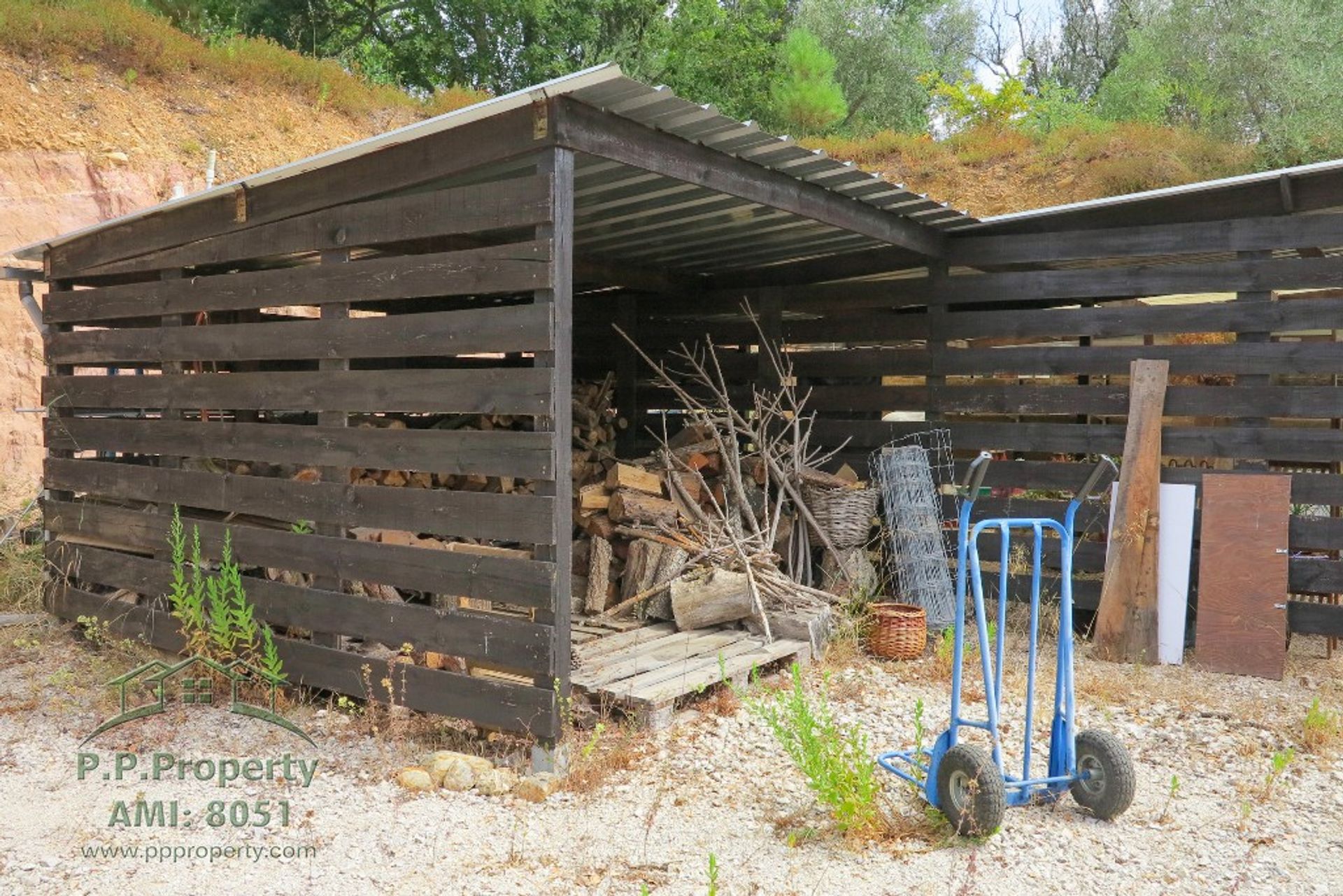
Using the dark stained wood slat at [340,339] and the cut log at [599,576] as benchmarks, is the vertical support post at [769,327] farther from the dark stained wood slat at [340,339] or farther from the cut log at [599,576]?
the dark stained wood slat at [340,339]

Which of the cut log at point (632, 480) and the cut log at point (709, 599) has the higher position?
the cut log at point (632, 480)

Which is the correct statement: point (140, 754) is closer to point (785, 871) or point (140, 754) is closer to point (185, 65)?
point (785, 871)

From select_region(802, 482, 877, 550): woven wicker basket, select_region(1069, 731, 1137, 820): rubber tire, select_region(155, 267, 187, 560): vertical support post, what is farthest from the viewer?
select_region(802, 482, 877, 550): woven wicker basket

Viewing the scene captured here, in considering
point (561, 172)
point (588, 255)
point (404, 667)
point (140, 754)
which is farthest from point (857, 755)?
point (588, 255)

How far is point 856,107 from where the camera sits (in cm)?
2495

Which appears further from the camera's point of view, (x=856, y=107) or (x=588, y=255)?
(x=856, y=107)

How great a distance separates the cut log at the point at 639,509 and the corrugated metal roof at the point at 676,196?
185 centimetres

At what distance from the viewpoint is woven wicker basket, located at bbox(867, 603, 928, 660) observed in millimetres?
6664

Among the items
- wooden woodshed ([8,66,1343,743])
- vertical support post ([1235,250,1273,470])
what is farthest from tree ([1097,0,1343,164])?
vertical support post ([1235,250,1273,470])

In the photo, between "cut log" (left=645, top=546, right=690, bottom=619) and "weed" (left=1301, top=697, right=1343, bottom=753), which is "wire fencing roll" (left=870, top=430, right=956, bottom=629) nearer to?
"cut log" (left=645, top=546, right=690, bottom=619)

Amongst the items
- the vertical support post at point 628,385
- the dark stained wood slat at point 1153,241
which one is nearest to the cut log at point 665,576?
the vertical support post at point 628,385

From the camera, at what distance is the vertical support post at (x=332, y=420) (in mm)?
5480

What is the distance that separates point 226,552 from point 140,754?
1094 mm

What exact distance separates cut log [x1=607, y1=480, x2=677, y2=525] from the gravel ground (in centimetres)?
185
